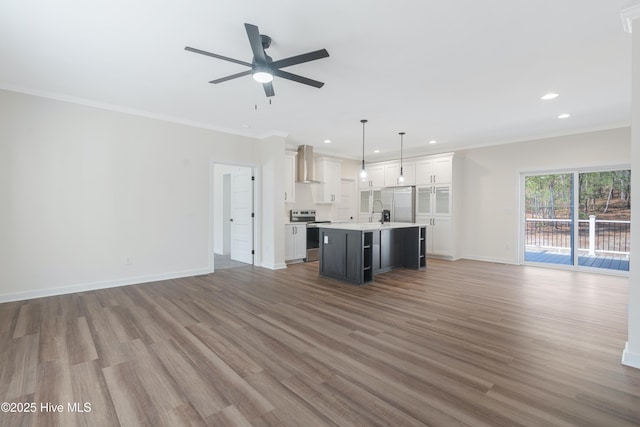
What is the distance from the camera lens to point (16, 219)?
382cm

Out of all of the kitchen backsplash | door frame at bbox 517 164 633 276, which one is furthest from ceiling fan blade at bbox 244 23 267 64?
door frame at bbox 517 164 633 276

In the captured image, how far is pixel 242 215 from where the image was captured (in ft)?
21.9

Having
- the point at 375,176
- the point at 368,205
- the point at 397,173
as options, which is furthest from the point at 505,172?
the point at 368,205

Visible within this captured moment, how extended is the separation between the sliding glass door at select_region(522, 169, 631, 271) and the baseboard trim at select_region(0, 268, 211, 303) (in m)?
6.90

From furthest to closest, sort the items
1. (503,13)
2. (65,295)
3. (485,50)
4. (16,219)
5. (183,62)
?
(65,295), (16,219), (183,62), (485,50), (503,13)

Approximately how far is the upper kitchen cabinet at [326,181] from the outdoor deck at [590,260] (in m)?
4.65

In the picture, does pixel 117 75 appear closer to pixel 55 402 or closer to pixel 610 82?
pixel 55 402

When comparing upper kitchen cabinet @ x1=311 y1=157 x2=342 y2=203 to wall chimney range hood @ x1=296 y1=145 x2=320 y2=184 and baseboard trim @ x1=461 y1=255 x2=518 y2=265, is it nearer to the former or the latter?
wall chimney range hood @ x1=296 y1=145 x2=320 y2=184

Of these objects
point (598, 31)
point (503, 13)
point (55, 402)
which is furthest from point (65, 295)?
point (598, 31)

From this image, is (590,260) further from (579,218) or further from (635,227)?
(635,227)

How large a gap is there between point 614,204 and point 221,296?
23.3 ft

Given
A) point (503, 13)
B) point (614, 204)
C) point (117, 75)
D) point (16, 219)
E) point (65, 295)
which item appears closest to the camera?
point (503, 13)

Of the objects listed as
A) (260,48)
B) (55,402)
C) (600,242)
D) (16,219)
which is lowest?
(55,402)

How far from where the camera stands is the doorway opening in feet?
21.1
